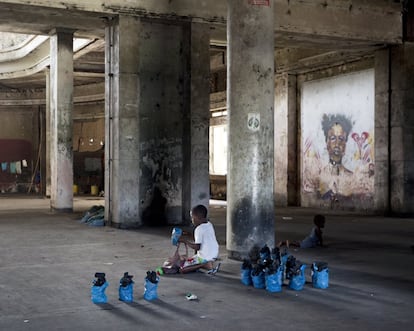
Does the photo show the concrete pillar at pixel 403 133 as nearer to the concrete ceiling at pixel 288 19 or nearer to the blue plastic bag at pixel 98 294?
the concrete ceiling at pixel 288 19

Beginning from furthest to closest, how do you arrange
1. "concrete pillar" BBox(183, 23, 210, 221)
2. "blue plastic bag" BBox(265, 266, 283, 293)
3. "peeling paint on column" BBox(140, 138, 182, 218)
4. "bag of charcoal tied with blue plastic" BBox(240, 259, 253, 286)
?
1. "concrete pillar" BBox(183, 23, 210, 221)
2. "peeling paint on column" BBox(140, 138, 182, 218)
3. "bag of charcoal tied with blue plastic" BBox(240, 259, 253, 286)
4. "blue plastic bag" BBox(265, 266, 283, 293)

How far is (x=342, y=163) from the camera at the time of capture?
21.7m

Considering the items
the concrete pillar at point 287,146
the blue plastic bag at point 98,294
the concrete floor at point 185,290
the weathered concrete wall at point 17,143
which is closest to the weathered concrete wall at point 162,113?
the concrete floor at point 185,290

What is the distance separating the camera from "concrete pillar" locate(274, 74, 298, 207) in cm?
2383

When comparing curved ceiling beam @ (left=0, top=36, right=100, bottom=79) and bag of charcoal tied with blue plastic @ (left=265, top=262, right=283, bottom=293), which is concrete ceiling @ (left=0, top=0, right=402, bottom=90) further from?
bag of charcoal tied with blue plastic @ (left=265, top=262, right=283, bottom=293)

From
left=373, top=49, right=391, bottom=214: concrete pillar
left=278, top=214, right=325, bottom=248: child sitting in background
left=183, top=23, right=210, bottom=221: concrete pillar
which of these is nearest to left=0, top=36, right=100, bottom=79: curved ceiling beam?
left=183, top=23, right=210, bottom=221: concrete pillar

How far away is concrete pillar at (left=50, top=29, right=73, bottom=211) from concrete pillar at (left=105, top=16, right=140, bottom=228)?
505 cm

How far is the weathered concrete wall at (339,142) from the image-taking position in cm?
2061

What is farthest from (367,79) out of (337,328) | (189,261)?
(337,328)

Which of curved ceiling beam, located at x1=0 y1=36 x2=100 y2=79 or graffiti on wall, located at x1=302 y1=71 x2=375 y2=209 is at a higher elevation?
curved ceiling beam, located at x1=0 y1=36 x2=100 y2=79

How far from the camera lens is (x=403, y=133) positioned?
62.2 ft

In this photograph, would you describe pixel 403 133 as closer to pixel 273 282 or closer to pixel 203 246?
pixel 203 246

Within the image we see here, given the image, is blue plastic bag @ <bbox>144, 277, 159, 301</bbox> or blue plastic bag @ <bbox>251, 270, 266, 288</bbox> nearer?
blue plastic bag @ <bbox>144, 277, 159, 301</bbox>

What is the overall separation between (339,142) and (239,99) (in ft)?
41.7
